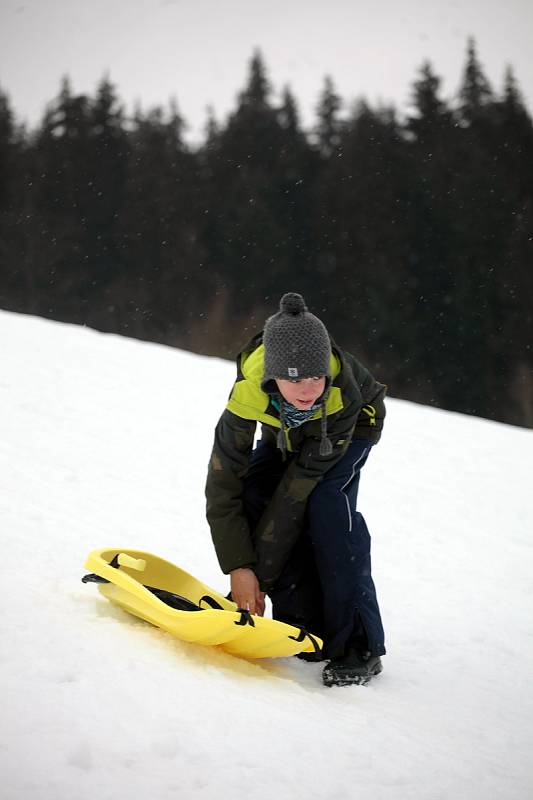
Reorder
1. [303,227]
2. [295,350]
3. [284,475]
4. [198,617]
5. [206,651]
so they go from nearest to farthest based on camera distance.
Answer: [198,617], [206,651], [295,350], [284,475], [303,227]

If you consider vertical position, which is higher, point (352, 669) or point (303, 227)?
point (303, 227)

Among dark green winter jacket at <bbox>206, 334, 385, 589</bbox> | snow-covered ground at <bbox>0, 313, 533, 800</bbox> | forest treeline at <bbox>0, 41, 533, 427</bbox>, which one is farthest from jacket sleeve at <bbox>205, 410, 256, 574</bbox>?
forest treeline at <bbox>0, 41, 533, 427</bbox>

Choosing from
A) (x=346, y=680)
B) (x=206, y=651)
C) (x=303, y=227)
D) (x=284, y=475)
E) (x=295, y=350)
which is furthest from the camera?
(x=303, y=227)

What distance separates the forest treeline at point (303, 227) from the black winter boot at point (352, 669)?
20.3 meters

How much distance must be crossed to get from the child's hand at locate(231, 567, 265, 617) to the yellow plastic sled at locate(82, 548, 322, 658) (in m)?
0.06

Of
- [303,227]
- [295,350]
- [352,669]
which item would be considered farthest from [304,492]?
[303,227]

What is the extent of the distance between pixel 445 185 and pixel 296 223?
467 centimetres

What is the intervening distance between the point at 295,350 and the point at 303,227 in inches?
959

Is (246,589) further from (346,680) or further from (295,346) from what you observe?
(295,346)

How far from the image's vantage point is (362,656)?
2711 mm

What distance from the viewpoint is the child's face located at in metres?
2.47

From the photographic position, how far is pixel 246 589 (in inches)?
104

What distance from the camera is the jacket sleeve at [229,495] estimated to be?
2631mm

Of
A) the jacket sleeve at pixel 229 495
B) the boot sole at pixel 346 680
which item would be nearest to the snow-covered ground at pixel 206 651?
the boot sole at pixel 346 680
